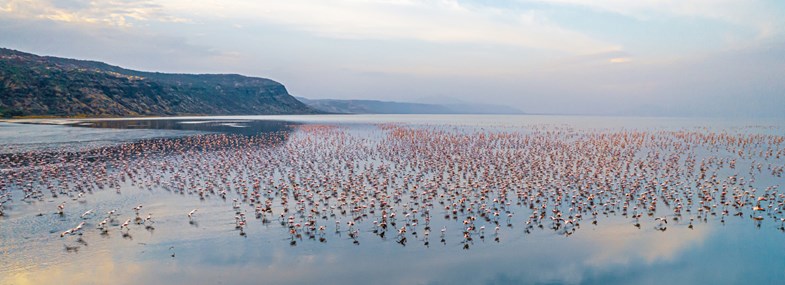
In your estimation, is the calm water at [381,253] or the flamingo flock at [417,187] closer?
the calm water at [381,253]

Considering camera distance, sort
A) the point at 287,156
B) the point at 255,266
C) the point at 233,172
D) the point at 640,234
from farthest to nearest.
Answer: the point at 287,156 < the point at 233,172 < the point at 640,234 < the point at 255,266

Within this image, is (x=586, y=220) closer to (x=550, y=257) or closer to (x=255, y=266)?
(x=550, y=257)

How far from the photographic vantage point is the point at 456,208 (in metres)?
27.9

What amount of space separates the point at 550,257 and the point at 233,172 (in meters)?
30.3

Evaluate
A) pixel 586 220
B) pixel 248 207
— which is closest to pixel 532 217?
pixel 586 220

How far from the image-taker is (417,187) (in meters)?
34.7

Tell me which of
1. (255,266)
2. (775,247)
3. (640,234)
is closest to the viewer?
(255,266)

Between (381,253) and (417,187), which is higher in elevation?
(417,187)

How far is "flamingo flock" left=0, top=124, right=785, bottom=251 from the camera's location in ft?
82.0

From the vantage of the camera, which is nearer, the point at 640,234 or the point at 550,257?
the point at 550,257

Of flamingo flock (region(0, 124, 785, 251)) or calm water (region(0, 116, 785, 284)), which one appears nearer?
calm water (region(0, 116, 785, 284))

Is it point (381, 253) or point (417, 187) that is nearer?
point (381, 253)

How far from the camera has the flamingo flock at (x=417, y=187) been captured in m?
25.0

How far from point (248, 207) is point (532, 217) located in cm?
1649
